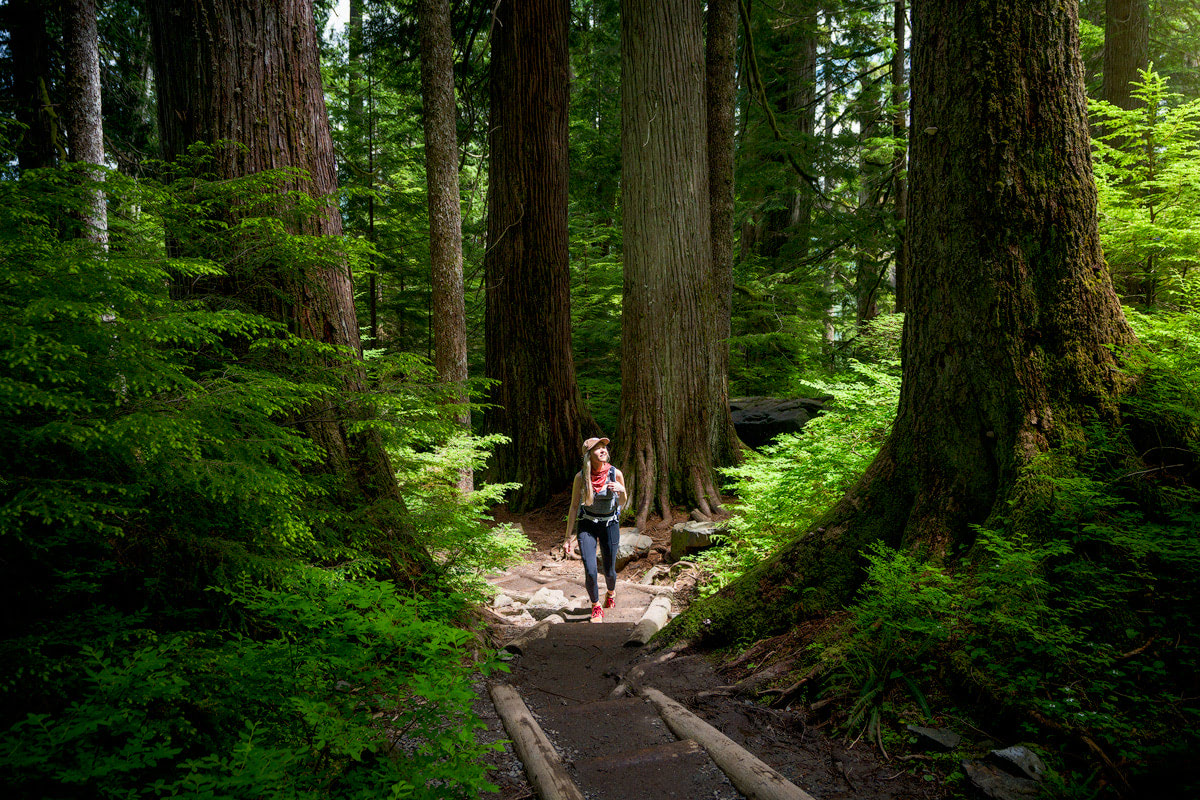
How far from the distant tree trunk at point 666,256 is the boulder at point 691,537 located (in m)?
1.05

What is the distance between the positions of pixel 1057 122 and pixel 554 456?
819 centimetres

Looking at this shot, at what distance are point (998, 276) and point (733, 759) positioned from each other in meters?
3.13

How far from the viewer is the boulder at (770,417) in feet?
35.1

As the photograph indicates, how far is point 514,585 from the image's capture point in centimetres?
771

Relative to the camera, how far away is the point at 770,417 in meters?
10.9

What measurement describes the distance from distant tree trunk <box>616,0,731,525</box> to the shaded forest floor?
412cm

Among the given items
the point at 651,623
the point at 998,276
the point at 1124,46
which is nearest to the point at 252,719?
the point at 651,623

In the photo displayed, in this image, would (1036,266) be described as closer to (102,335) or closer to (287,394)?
(287,394)

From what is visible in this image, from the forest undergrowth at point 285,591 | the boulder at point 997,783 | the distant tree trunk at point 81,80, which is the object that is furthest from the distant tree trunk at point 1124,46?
the distant tree trunk at point 81,80

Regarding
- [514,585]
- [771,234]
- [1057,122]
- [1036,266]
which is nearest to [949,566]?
[1036,266]

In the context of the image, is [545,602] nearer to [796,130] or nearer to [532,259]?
[532,259]

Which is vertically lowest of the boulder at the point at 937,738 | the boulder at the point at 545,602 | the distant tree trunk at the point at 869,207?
the boulder at the point at 545,602

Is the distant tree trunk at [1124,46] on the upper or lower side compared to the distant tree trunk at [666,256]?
upper

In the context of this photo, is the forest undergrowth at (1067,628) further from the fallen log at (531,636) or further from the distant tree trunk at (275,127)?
the distant tree trunk at (275,127)
